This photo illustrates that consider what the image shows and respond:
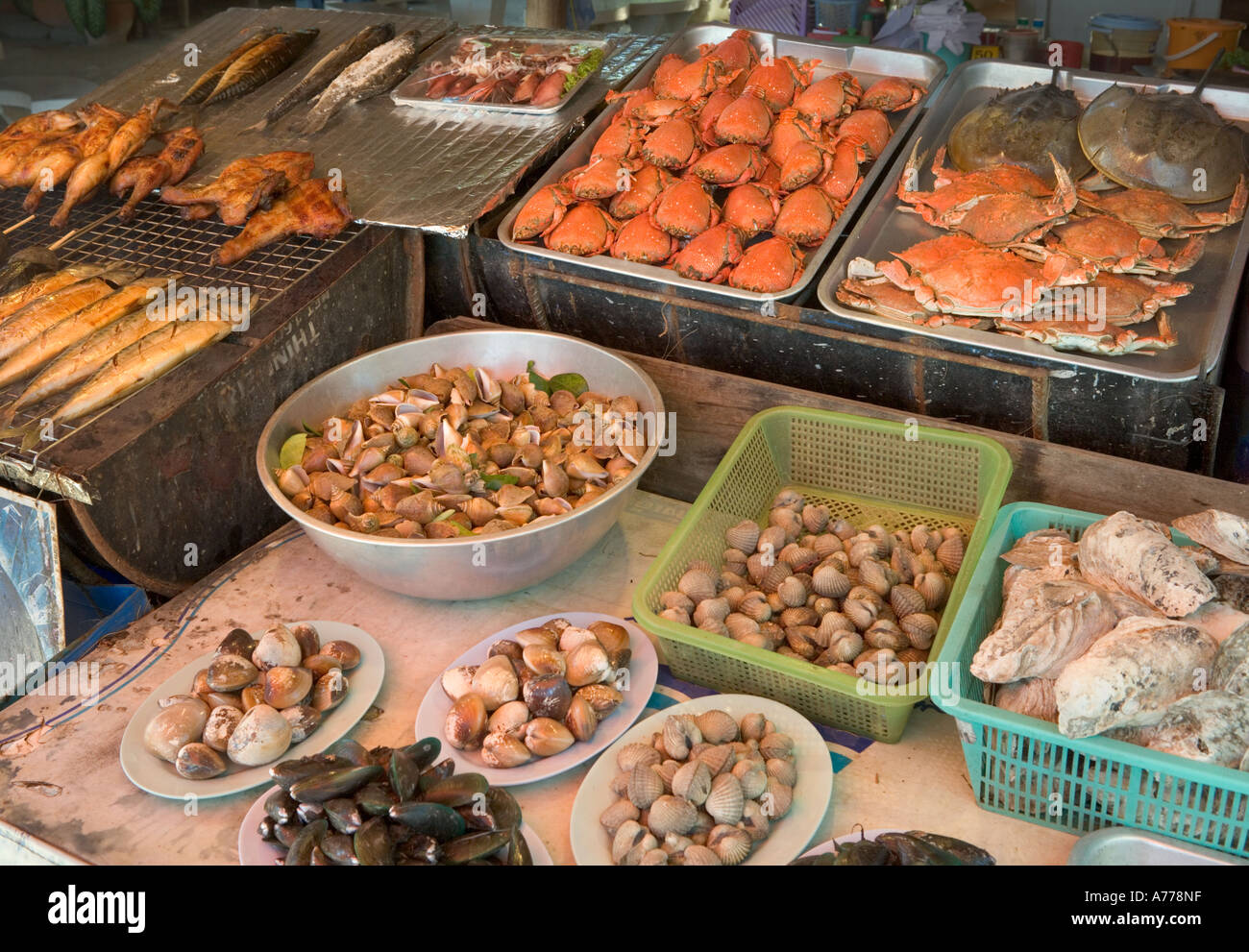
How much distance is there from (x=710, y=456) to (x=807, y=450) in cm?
30

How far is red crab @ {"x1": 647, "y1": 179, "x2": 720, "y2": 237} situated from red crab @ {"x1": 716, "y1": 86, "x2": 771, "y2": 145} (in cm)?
28

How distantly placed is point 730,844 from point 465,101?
9.02 feet

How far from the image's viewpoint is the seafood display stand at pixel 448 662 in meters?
1.83

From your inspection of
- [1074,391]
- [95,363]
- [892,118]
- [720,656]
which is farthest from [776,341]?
[95,363]

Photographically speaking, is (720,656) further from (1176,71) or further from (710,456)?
(1176,71)

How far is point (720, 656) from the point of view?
1.96 metres

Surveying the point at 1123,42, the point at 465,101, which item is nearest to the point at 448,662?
the point at 465,101

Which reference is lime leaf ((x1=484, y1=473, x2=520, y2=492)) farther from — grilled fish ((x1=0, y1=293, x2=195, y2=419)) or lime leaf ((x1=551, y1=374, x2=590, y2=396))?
grilled fish ((x1=0, y1=293, x2=195, y2=419))

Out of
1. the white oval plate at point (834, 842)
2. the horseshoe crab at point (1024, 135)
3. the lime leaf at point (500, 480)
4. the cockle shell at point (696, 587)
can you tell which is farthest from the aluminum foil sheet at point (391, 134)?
the white oval plate at point (834, 842)

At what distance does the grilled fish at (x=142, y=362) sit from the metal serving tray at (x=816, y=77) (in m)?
0.84

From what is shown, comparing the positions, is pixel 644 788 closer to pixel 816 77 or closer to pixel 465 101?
pixel 465 101

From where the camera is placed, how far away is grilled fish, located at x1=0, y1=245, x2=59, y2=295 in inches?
111

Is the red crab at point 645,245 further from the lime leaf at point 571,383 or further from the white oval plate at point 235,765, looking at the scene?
the white oval plate at point 235,765

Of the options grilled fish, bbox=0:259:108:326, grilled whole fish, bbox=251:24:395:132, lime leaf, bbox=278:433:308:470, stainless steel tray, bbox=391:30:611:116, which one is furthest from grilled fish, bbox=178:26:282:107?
lime leaf, bbox=278:433:308:470
